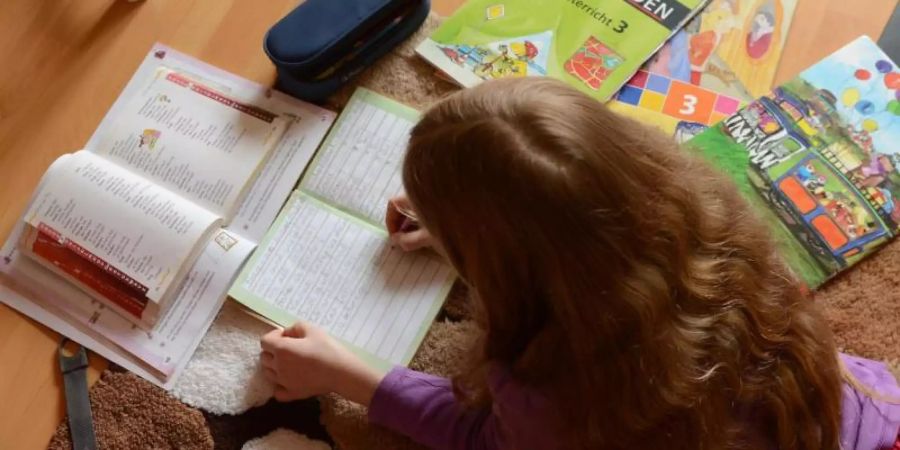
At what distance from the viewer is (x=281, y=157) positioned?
2.94ft

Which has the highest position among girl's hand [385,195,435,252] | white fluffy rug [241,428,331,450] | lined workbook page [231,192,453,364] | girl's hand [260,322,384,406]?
girl's hand [385,195,435,252]

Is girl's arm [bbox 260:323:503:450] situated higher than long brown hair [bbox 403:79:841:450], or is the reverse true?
long brown hair [bbox 403:79:841:450]

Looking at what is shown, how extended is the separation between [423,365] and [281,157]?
0.27 metres

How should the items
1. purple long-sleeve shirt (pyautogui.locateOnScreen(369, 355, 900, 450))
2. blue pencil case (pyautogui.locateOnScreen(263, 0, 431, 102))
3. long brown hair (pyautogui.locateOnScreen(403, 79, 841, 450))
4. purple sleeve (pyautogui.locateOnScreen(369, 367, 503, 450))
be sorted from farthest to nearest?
blue pencil case (pyautogui.locateOnScreen(263, 0, 431, 102)), purple sleeve (pyautogui.locateOnScreen(369, 367, 503, 450)), purple long-sleeve shirt (pyautogui.locateOnScreen(369, 355, 900, 450)), long brown hair (pyautogui.locateOnScreen(403, 79, 841, 450))

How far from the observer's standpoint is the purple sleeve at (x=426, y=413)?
2.44 feet

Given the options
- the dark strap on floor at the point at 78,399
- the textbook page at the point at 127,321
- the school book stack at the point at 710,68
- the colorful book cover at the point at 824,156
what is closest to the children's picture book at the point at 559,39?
the school book stack at the point at 710,68

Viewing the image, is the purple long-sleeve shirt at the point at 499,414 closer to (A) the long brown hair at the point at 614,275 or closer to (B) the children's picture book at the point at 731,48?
(A) the long brown hair at the point at 614,275

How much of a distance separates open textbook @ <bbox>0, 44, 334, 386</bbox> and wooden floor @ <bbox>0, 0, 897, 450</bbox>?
0.04m

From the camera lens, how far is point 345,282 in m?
0.84

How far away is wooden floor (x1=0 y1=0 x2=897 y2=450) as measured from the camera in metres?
0.90

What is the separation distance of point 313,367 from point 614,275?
37 centimetres

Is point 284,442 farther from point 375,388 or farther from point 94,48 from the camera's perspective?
point 94,48

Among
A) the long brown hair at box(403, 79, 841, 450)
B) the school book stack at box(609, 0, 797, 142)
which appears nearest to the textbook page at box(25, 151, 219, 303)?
the long brown hair at box(403, 79, 841, 450)

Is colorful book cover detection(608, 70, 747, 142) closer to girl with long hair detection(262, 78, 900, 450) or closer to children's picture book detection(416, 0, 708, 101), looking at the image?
children's picture book detection(416, 0, 708, 101)
